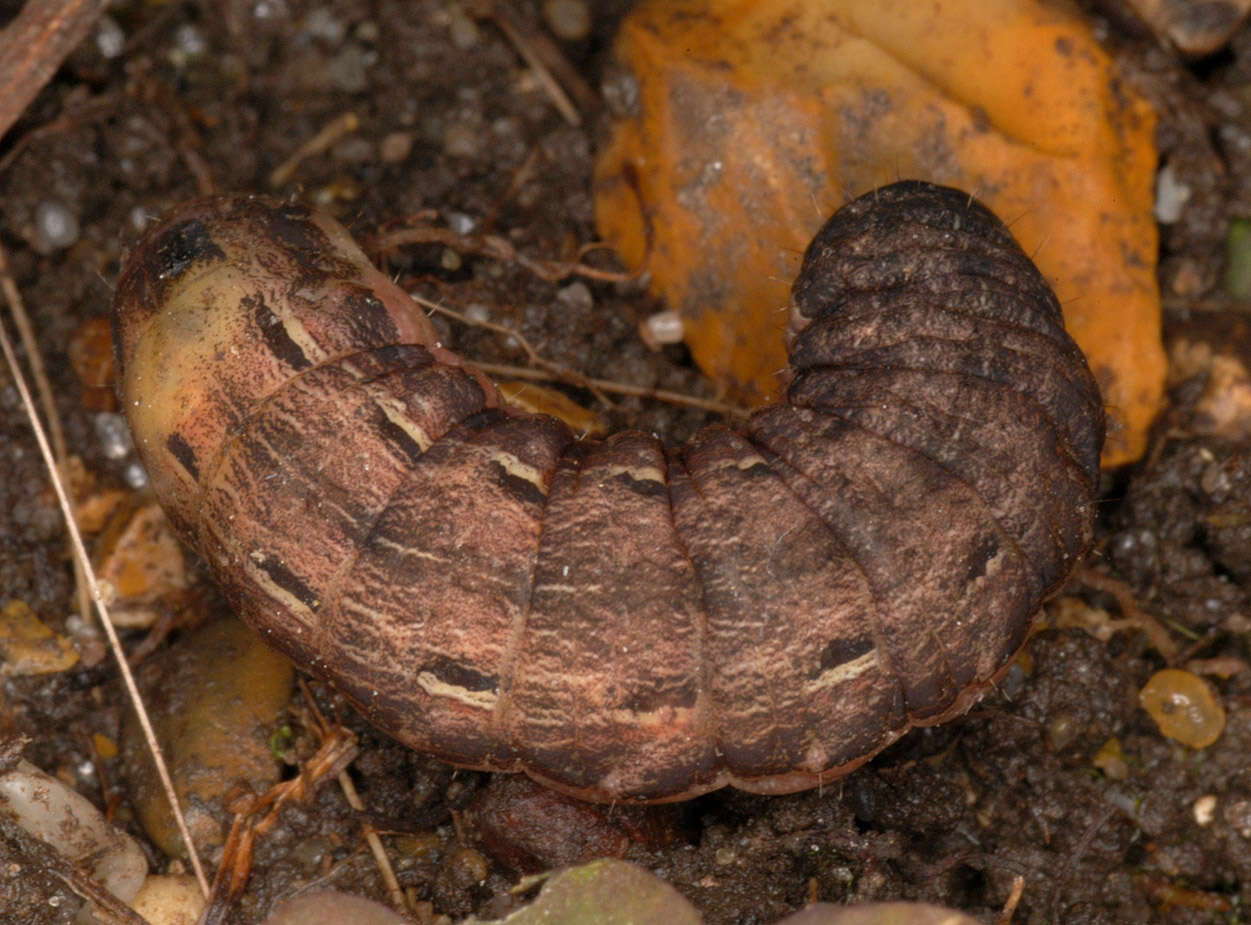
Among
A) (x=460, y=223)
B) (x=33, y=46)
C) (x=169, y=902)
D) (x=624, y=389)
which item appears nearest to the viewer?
(x=169, y=902)

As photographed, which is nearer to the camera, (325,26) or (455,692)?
(455,692)

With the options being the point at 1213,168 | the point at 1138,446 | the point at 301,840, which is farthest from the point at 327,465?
the point at 1213,168

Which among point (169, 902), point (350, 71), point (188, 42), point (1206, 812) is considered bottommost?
point (1206, 812)

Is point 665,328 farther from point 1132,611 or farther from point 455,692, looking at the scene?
point 1132,611

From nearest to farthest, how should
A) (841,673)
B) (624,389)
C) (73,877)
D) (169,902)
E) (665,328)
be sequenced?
(841,673) < (73,877) < (169,902) < (624,389) < (665,328)

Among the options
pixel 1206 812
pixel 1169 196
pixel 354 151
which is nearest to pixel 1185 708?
pixel 1206 812

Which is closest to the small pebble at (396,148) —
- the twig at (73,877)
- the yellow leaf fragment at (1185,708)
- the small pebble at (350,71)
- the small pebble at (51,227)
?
the small pebble at (350,71)

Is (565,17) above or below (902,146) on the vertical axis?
above
